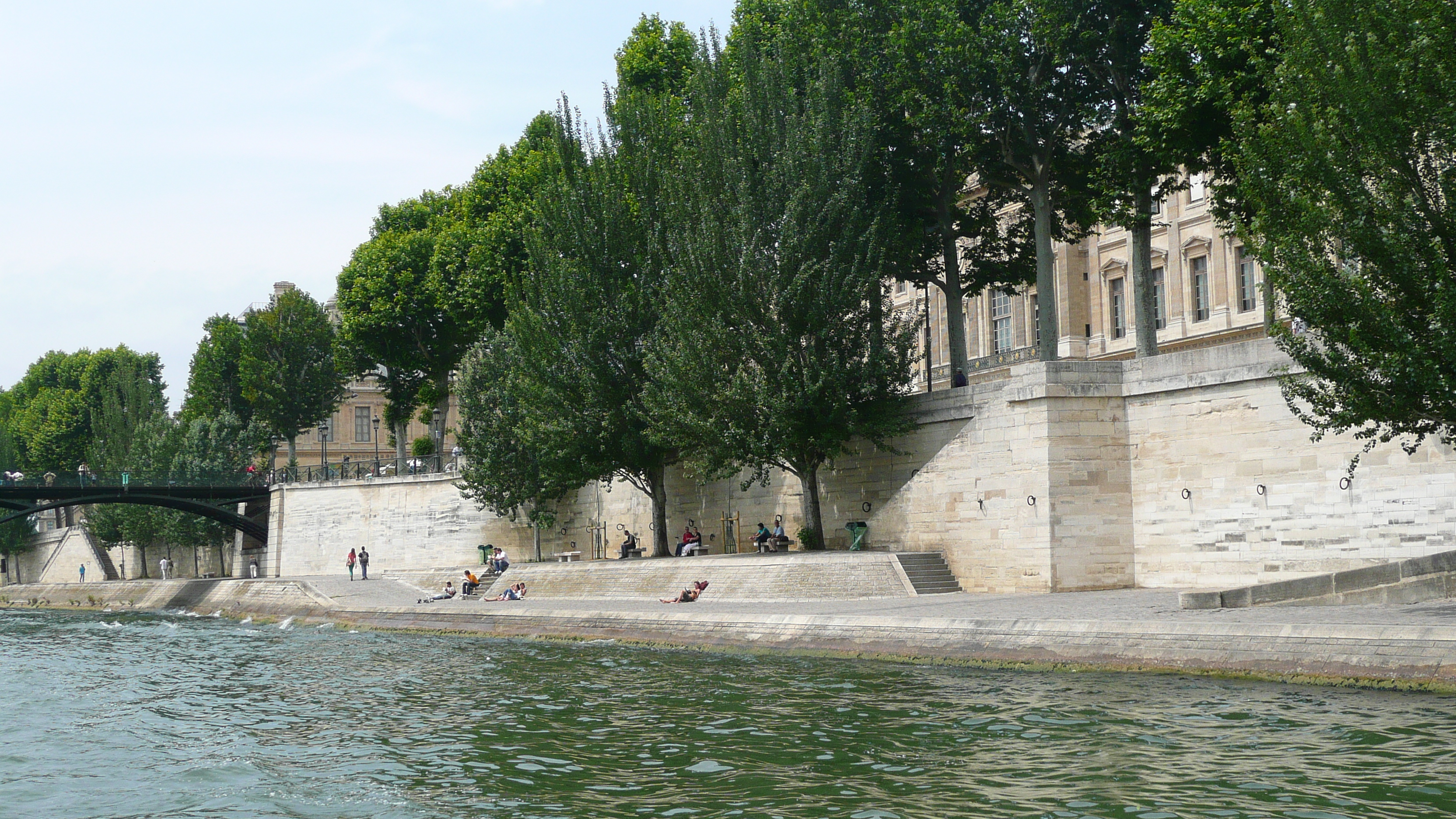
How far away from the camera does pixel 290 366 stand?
71.8m

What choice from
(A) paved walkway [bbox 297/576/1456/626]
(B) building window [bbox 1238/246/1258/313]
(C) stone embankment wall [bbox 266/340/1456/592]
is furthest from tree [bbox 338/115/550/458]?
(B) building window [bbox 1238/246/1258/313]

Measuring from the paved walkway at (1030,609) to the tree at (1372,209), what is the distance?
2770 millimetres

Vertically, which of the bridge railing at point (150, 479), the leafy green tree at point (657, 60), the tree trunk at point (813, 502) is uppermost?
the leafy green tree at point (657, 60)

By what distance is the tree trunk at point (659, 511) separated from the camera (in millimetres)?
38719

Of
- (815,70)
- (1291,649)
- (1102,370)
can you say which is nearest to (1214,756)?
(1291,649)

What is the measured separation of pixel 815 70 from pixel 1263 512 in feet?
53.0

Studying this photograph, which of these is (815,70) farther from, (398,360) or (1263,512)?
(398,360)

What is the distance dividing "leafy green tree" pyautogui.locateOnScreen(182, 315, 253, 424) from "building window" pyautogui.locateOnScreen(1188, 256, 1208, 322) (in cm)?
4901

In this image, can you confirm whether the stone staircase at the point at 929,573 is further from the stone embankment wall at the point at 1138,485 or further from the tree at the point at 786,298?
the tree at the point at 786,298

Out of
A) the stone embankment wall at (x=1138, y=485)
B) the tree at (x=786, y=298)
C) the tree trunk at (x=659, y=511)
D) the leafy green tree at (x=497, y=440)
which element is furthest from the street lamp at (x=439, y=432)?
the stone embankment wall at (x=1138, y=485)

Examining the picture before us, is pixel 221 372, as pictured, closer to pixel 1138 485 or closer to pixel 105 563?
pixel 105 563

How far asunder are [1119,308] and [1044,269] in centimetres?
1955

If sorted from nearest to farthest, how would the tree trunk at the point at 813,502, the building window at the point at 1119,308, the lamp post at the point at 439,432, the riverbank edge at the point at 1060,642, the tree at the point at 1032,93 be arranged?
the riverbank edge at the point at 1060,642 → the tree at the point at 1032,93 → the tree trunk at the point at 813,502 → the building window at the point at 1119,308 → the lamp post at the point at 439,432

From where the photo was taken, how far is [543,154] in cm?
4750
